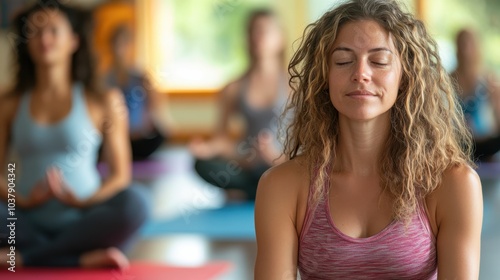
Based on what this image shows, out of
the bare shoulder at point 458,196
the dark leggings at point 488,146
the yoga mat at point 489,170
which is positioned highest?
the bare shoulder at point 458,196

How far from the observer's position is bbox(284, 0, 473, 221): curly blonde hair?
1370 millimetres

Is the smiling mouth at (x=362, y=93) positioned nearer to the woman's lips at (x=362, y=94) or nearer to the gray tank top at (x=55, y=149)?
the woman's lips at (x=362, y=94)

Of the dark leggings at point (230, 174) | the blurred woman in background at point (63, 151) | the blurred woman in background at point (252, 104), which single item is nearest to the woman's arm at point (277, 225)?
the blurred woman in background at point (63, 151)

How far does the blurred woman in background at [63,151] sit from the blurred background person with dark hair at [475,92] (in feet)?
8.55

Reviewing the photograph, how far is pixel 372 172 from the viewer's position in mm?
1420

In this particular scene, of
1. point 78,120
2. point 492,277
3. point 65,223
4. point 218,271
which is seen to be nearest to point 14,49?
point 78,120

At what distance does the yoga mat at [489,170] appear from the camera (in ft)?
15.4

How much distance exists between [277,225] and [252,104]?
9.54ft

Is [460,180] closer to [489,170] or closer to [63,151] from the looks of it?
[63,151]

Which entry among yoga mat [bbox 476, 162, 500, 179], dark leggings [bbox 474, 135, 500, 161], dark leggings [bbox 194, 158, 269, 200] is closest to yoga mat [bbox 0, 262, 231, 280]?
dark leggings [bbox 194, 158, 269, 200]

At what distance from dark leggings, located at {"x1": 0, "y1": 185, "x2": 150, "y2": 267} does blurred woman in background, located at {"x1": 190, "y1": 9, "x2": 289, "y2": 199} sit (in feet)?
4.50

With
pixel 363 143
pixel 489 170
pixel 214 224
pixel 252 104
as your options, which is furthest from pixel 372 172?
pixel 489 170

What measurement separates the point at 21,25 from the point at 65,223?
679mm

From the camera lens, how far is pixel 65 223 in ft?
9.09
